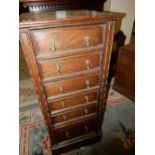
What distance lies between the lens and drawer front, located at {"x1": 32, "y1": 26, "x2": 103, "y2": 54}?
761 mm

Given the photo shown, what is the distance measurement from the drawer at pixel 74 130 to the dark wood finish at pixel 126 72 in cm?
98

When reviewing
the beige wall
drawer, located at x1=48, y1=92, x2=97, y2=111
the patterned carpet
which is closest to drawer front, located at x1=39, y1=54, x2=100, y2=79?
drawer, located at x1=48, y1=92, x2=97, y2=111

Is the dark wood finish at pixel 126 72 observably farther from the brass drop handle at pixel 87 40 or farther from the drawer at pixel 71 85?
the brass drop handle at pixel 87 40

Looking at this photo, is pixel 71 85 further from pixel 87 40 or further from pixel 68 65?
pixel 87 40

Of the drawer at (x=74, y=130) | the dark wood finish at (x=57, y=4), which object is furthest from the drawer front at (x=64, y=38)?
the dark wood finish at (x=57, y=4)

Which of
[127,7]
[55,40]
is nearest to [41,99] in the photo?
[55,40]

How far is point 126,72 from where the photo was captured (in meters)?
2.04

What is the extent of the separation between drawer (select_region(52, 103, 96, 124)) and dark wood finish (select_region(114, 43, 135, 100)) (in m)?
1.03

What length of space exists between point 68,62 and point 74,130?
75cm

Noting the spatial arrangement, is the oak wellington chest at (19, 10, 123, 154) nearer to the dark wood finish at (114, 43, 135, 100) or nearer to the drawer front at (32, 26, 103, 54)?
the drawer front at (32, 26, 103, 54)

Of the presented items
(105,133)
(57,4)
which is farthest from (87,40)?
(57,4)

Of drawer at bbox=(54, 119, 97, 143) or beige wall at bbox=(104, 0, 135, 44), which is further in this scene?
beige wall at bbox=(104, 0, 135, 44)
